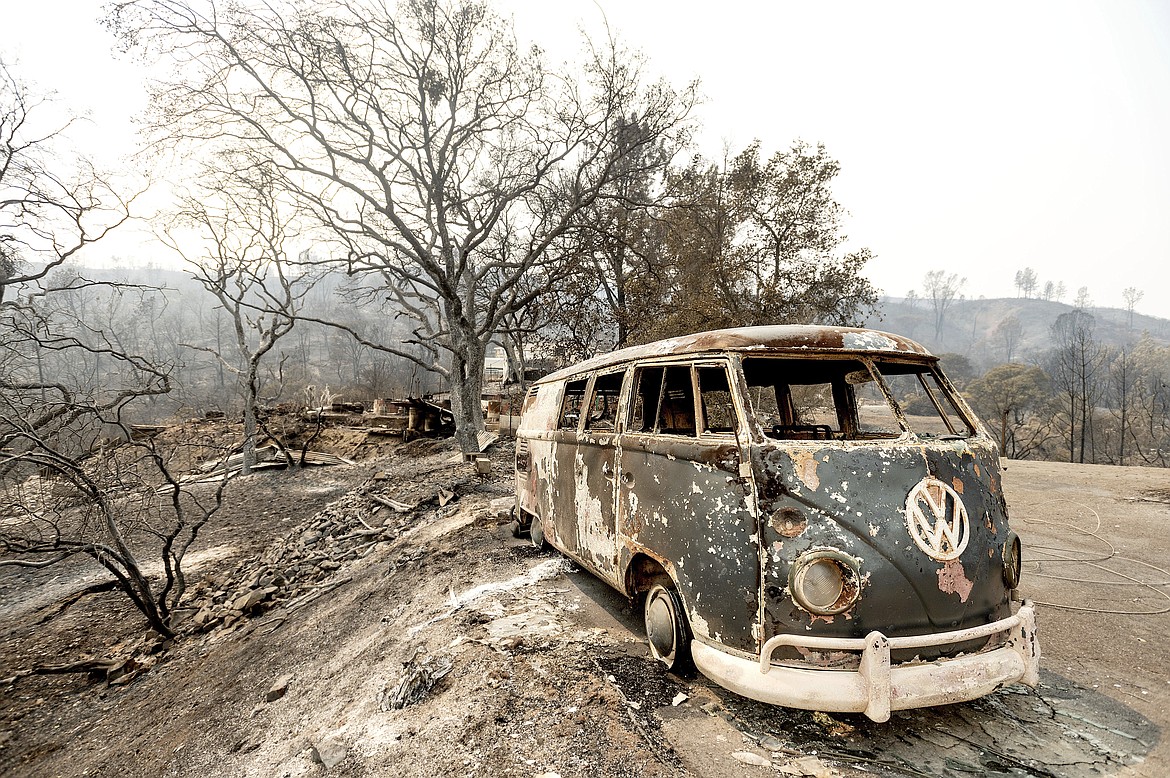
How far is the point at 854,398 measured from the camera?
4152 millimetres

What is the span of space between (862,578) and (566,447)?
2781mm

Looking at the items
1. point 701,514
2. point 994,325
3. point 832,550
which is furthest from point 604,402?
point 994,325

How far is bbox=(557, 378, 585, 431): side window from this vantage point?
16.1 ft

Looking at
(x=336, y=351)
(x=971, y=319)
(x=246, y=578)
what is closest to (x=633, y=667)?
(x=246, y=578)

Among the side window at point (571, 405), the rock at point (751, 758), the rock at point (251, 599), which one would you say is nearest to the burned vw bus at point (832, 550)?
the rock at point (751, 758)

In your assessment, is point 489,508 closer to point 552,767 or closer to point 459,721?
point 459,721

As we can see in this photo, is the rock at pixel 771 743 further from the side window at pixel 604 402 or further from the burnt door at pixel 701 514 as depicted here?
the side window at pixel 604 402

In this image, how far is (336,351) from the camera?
237 feet

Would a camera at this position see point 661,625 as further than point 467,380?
No

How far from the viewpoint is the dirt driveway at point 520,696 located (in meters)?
2.53

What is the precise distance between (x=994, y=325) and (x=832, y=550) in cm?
19053

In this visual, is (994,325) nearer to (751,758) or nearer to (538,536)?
(538,536)

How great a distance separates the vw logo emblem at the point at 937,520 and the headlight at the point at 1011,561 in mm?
396

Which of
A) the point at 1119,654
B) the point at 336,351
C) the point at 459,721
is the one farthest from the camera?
the point at 336,351
